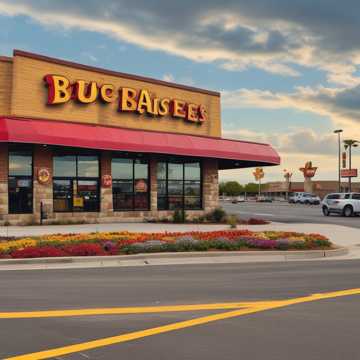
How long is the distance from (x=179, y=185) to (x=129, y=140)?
565cm

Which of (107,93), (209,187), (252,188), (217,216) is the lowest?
(217,216)

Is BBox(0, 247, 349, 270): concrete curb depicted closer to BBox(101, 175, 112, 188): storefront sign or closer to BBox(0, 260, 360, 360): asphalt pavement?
BBox(0, 260, 360, 360): asphalt pavement

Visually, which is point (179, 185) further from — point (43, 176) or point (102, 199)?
point (43, 176)

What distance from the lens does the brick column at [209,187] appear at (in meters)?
33.3

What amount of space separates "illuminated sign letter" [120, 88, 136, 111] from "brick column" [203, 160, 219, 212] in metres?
6.07

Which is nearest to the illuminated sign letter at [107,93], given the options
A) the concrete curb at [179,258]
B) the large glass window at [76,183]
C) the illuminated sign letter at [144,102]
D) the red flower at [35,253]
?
the illuminated sign letter at [144,102]

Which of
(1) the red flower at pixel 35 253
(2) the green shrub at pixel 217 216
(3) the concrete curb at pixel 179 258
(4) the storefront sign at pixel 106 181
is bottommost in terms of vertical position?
(3) the concrete curb at pixel 179 258

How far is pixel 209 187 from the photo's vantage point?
33.4 meters

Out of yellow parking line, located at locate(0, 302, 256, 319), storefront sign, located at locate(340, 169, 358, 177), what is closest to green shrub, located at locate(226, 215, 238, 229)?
yellow parking line, located at locate(0, 302, 256, 319)

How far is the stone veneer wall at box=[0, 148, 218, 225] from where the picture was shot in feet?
85.9

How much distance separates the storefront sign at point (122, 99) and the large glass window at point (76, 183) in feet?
10.2

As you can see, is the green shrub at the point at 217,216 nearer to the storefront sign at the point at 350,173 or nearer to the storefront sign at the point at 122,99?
the storefront sign at the point at 122,99

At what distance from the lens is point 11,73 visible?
26312 millimetres

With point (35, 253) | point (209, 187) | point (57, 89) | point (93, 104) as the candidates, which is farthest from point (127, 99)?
point (35, 253)
